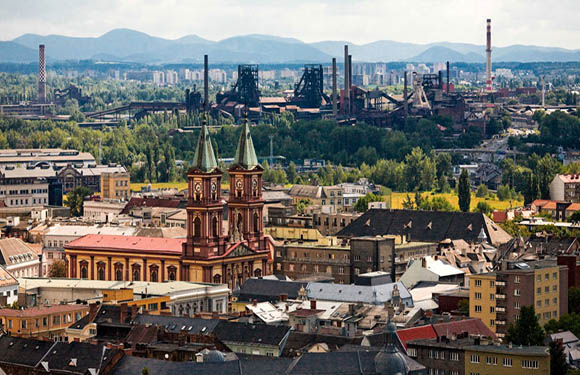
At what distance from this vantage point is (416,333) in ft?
248

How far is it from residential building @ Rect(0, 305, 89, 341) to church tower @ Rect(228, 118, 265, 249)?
27.4m

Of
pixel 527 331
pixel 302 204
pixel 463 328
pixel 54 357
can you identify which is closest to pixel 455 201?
pixel 302 204

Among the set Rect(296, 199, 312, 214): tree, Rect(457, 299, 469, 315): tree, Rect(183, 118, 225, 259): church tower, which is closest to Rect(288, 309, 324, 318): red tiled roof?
Rect(457, 299, 469, 315): tree

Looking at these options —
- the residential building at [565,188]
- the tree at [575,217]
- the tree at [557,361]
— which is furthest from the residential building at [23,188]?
the tree at [557,361]

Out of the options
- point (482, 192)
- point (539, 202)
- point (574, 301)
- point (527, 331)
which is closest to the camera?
point (527, 331)

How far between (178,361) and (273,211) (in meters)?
65.1

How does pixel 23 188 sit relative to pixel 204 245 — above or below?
below

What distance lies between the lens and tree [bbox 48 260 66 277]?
117000 millimetres

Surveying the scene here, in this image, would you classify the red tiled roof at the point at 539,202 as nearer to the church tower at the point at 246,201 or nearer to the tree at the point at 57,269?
the church tower at the point at 246,201

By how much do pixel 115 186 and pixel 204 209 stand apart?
7654 centimetres

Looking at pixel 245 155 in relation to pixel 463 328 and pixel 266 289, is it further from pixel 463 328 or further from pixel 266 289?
pixel 463 328

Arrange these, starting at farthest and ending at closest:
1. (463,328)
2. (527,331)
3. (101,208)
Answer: (101,208) → (527,331) → (463,328)

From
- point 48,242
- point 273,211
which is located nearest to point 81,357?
point 48,242

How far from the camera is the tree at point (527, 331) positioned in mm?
76938
